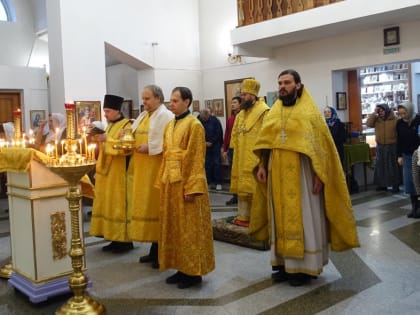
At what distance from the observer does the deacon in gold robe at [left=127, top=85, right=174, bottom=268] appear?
172 inches

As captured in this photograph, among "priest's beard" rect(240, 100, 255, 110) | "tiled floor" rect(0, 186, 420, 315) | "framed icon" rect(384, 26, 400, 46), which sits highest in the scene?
"framed icon" rect(384, 26, 400, 46)

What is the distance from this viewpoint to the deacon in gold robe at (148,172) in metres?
4.38

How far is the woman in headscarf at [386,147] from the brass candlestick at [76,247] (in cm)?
642

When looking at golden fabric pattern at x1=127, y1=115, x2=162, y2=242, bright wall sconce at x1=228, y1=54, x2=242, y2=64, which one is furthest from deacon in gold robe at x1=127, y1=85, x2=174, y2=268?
bright wall sconce at x1=228, y1=54, x2=242, y2=64

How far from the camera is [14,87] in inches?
441

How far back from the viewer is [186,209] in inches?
150

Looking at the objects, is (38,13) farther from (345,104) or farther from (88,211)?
(345,104)

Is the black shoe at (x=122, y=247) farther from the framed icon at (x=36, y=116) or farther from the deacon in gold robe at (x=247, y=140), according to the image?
the framed icon at (x=36, y=116)

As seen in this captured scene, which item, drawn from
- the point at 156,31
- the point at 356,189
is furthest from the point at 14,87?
the point at 356,189

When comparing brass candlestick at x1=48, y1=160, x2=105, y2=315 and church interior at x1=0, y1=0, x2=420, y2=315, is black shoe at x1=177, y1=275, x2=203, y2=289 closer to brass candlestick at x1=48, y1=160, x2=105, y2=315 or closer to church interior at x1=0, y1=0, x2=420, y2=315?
church interior at x1=0, y1=0, x2=420, y2=315

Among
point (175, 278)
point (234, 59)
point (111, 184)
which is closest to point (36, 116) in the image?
point (234, 59)

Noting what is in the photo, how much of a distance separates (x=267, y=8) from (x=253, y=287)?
678 cm

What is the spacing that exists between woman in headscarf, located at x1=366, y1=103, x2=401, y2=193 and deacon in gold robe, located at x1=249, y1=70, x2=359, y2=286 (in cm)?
498

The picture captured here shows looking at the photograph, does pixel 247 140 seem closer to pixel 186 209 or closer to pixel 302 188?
pixel 302 188
